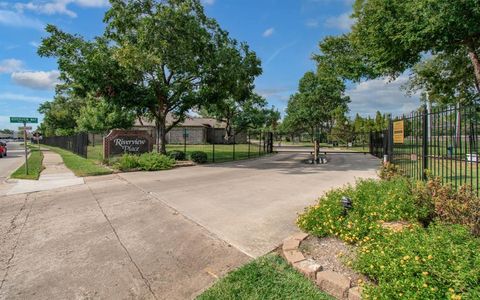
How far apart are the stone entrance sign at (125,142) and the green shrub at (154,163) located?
A: 324 cm

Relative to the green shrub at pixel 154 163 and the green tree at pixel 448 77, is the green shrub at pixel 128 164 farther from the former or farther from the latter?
the green tree at pixel 448 77

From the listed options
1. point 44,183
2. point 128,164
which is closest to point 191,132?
point 128,164

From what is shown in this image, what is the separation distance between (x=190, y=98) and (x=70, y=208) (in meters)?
10.9

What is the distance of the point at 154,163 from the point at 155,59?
15.8 feet

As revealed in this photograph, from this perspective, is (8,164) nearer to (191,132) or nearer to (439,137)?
(439,137)

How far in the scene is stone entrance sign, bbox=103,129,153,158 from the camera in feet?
57.9

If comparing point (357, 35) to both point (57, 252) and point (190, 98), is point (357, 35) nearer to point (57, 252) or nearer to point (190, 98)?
point (190, 98)

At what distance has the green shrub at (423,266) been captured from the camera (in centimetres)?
271

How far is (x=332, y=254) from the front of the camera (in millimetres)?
4172

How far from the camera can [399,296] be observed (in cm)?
278

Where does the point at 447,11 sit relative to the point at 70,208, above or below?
above

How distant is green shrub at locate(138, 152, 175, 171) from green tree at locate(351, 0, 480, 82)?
11.6m

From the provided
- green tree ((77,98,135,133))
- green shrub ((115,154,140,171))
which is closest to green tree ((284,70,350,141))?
green tree ((77,98,135,133))

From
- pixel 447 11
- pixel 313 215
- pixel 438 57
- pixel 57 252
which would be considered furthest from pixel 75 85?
pixel 438 57
